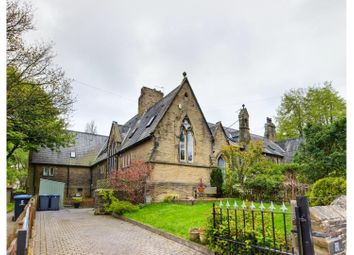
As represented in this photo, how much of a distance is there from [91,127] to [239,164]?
49.1m

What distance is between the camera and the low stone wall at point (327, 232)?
4.85 meters

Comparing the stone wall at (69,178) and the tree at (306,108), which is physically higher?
the tree at (306,108)

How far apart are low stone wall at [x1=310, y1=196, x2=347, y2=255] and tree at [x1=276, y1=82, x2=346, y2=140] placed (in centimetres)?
3545

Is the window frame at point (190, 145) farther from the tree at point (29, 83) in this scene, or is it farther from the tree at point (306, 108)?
the tree at point (306, 108)

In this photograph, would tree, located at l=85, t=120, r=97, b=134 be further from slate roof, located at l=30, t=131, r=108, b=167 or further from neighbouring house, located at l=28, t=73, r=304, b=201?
neighbouring house, located at l=28, t=73, r=304, b=201

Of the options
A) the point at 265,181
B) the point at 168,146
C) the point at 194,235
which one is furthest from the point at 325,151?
the point at 168,146

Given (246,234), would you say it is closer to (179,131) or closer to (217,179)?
(217,179)

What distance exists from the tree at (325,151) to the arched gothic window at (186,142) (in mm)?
10000

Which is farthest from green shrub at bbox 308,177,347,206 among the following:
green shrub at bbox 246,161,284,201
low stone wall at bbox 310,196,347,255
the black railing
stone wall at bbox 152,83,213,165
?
stone wall at bbox 152,83,213,165

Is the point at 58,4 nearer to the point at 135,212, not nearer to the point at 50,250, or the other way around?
the point at 50,250

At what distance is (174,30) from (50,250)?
334 inches

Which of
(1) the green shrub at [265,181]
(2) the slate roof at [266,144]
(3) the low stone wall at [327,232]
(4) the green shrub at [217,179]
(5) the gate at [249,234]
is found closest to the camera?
(3) the low stone wall at [327,232]

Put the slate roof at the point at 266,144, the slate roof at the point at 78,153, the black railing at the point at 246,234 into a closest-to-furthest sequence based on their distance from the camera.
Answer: the black railing at the point at 246,234, the slate roof at the point at 266,144, the slate roof at the point at 78,153

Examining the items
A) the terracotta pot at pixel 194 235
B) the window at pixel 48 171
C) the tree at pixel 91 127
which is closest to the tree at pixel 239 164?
the terracotta pot at pixel 194 235
